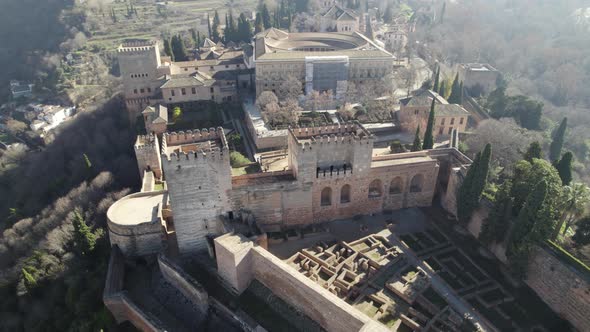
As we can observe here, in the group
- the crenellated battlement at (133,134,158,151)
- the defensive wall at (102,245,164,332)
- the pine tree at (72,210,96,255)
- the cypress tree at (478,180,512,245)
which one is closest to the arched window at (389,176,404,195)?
the cypress tree at (478,180,512,245)

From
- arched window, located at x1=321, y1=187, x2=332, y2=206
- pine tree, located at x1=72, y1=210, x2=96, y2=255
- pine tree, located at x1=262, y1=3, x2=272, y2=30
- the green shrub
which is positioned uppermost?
pine tree, located at x1=262, y1=3, x2=272, y2=30

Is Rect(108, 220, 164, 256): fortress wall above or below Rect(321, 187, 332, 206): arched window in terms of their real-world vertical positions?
below

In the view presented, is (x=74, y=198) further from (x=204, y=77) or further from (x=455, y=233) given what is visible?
(x=455, y=233)

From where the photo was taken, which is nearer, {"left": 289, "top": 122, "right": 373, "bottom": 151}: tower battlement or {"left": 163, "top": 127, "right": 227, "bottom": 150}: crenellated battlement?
{"left": 163, "top": 127, "right": 227, "bottom": 150}: crenellated battlement

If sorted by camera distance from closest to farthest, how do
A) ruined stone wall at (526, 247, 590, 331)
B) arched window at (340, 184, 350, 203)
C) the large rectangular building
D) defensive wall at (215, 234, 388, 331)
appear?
defensive wall at (215, 234, 388, 331) < ruined stone wall at (526, 247, 590, 331) < arched window at (340, 184, 350, 203) < the large rectangular building

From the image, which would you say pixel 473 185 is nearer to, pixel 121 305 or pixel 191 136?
pixel 191 136

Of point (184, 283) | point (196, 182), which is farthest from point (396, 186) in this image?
point (184, 283)

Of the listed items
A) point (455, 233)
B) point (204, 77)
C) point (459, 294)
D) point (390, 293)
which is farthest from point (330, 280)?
point (204, 77)

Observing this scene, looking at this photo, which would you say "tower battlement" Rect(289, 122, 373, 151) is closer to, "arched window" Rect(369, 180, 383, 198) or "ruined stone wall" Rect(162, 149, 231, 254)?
"arched window" Rect(369, 180, 383, 198)
